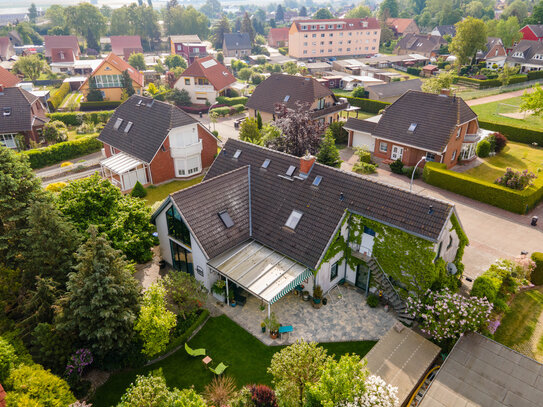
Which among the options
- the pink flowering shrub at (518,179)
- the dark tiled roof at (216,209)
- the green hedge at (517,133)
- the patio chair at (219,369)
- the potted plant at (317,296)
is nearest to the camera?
the patio chair at (219,369)

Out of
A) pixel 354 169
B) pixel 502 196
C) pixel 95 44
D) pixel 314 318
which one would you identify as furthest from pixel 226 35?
pixel 314 318

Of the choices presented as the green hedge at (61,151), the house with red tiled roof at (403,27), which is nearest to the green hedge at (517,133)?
the green hedge at (61,151)

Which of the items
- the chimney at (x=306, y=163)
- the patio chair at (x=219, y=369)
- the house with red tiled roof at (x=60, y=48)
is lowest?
the patio chair at (x=219, y=369)

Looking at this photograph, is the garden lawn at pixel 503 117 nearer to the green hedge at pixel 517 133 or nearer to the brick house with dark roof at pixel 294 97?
the green hedge at pixel 517 133

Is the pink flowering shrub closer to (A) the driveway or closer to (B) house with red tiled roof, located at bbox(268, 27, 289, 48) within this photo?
(A) the driveway

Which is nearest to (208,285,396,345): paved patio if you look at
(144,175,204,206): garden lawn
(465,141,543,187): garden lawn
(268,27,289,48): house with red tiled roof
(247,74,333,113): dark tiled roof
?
(144,175,204,206): garden lawn

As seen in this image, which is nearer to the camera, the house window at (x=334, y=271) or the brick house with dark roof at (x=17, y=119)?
the house window at (x=334, y=271)

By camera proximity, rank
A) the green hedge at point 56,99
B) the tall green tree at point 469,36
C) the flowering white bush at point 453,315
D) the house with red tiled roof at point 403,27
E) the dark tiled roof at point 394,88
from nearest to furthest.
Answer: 1. the flowering white bush at point 453,315
2. the dark tiled roof at point 394,88
3. the green hedge at point 56,99
4. the tall green tree at point 469,36
5. the house with red tiled roof at point 403,27
